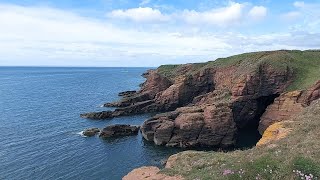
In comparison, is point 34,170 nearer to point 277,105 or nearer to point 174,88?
point 277,105

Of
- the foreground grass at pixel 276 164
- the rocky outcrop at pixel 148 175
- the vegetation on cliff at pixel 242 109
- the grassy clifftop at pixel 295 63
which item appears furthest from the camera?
the grassy clifftop at pixel 295 63

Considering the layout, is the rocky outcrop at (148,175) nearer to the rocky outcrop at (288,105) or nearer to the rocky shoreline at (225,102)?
the rocky shoreline at (225,102)

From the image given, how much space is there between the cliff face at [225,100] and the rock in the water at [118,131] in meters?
4.29

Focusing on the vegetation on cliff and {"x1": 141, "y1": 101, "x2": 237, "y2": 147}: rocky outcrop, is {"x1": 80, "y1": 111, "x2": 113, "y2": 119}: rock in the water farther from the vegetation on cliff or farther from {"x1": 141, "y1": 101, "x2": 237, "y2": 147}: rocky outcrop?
{"x1": 141, "y1": 101, "x2": 237, "y2": 147}: rocky outcrop

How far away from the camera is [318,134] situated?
27891 mm

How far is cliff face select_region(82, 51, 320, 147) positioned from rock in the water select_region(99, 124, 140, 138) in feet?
14.1

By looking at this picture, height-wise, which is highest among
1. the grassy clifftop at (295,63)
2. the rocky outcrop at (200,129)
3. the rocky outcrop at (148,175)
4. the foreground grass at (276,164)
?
the grassy clifftop at (295,63)

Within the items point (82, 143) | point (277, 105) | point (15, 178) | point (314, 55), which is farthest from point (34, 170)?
point (314, 55)

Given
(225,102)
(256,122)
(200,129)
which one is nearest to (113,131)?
(200,129)

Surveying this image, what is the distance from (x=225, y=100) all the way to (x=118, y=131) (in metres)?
21.0

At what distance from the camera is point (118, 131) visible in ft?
220

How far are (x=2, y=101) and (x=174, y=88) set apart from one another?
59486mm

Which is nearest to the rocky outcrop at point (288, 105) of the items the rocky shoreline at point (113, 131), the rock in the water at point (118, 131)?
the rock in the water at point (118, 131)

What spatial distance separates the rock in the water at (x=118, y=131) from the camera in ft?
216
